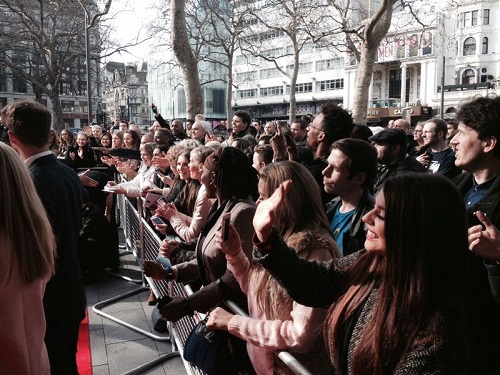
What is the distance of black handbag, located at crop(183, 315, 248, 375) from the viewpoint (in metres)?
2.31

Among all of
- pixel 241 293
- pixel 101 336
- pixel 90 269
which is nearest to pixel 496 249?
pixel 241 293

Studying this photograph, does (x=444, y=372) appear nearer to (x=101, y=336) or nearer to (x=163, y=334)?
(x=163, y=334)

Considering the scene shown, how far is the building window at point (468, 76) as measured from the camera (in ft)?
182

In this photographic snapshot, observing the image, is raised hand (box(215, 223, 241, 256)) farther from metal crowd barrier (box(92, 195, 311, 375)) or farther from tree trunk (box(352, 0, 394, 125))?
tree trunk (box(352, 0, 394, 125))

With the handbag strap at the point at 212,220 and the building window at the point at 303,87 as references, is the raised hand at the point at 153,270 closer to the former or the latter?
the handbag strap at the point at 212,220

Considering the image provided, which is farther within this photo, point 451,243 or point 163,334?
point 163,334

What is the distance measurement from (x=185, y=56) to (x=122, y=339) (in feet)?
32.7

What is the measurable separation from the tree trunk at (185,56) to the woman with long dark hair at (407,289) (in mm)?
11737

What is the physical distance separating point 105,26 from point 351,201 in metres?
23.9

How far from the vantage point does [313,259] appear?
6.89 ft

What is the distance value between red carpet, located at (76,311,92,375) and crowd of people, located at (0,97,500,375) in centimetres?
92

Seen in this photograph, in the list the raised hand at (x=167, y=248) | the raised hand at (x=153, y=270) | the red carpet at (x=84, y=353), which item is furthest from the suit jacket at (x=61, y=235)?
the red carpet at (x=84, y=353)

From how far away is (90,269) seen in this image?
607cm

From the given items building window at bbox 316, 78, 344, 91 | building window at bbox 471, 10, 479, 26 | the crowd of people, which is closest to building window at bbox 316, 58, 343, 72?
building window at bbox 316, 78, 344, 91
